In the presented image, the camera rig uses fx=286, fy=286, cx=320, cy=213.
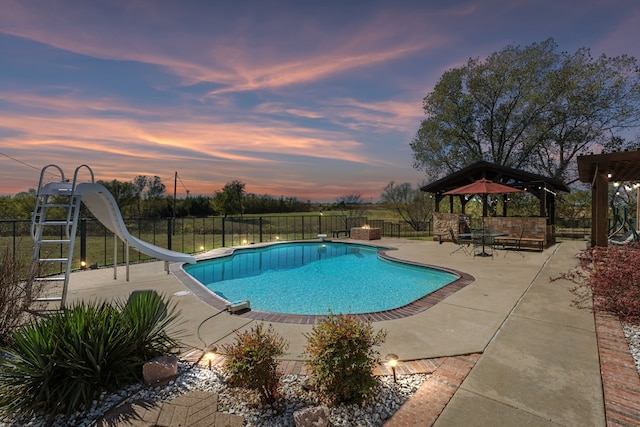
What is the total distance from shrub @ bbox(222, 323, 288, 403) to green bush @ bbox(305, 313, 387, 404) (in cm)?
39

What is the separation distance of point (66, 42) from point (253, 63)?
493 cm

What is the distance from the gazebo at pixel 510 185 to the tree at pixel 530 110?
8182 millimetres

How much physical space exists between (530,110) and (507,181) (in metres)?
10.1

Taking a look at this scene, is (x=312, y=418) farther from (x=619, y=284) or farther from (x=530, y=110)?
(x=530, y=110)

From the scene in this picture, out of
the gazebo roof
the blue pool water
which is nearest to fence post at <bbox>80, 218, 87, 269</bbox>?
the blue pool water

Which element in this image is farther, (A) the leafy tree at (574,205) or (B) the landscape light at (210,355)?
(A) the leafy tree at (574,205)

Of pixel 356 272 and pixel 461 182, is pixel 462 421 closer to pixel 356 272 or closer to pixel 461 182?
pixel 356 272

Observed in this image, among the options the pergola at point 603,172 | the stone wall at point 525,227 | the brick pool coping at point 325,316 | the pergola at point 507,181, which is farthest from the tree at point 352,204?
the brick pool coping at point 325,316

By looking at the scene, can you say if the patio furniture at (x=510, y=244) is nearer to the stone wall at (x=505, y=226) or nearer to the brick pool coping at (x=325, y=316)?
the stone wall at (x=505, y=226)

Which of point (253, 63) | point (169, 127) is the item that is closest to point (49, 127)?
point (169, 127)

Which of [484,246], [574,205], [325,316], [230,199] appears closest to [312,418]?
[325,316]

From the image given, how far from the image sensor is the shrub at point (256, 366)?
2.65 m

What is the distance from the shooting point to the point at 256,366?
2.63 meters

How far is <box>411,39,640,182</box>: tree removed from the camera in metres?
19.7
